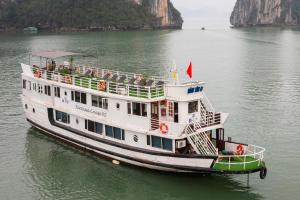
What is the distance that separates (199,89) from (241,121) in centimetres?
1415

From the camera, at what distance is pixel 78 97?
27844mm

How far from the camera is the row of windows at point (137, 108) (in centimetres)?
2442

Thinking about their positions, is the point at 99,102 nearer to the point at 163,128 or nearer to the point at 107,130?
the point at 107,130

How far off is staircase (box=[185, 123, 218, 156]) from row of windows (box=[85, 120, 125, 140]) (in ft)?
13.5

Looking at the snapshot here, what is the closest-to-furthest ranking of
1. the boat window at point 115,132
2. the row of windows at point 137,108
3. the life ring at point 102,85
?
the row of windows at point 137,108
the boat window at point 115,132
the life ring at point 102,85

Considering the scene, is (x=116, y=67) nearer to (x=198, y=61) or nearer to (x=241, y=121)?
(x=198, y=61)

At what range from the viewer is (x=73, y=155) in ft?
91.2

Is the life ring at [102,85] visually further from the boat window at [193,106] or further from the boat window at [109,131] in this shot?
the boat window at [193,106]

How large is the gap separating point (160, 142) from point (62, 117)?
8.41 metres

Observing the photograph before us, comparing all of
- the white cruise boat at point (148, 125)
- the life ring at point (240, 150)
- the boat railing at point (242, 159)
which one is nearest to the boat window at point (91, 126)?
the white cruise boat at point (148, 125)

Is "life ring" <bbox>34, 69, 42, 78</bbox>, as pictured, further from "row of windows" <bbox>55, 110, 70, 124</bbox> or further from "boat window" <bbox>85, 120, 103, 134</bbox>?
Answer: "boat window" <bbox>85, 120, 103, 134</bbox>

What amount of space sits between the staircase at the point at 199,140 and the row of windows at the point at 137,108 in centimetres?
271

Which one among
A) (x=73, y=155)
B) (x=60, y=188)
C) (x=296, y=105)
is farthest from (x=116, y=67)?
(x=60, y=188)

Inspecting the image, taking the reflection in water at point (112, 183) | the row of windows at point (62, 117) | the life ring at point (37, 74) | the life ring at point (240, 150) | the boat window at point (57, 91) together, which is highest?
the life ring at point (37, 74)
